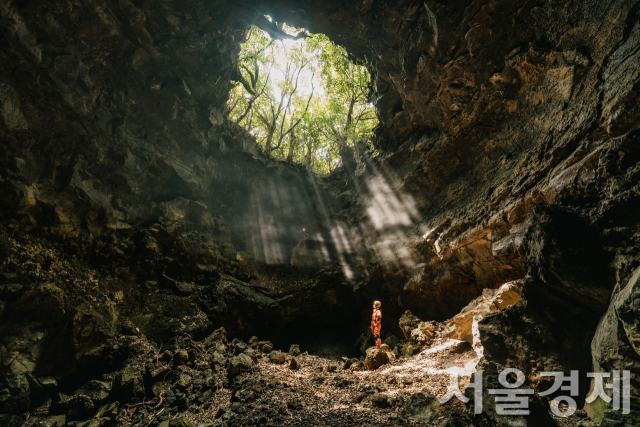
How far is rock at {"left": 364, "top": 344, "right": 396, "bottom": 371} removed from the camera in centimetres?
720

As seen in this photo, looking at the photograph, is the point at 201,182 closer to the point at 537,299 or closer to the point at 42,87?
the point at 42,87

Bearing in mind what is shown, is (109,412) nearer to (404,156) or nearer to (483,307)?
(483,307)

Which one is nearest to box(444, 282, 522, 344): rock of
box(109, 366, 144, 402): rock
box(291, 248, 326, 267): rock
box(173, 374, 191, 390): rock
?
box(173, 374, 191, 390): rock

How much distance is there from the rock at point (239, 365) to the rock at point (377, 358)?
9.66 ft

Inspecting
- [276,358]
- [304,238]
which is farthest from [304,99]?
[276,358]

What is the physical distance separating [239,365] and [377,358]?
3.47 metres

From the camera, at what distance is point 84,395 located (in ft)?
18.3

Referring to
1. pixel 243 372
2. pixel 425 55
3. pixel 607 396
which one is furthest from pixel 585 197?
pixel 425 55

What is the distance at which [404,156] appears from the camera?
1323 centimetres

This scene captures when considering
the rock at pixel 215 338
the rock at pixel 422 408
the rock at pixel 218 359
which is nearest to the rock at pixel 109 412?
the rock at pixel 218 359

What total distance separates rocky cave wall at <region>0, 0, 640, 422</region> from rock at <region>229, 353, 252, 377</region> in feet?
11.9

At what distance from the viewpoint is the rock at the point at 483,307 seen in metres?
6.16

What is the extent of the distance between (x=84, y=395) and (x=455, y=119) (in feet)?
42.4

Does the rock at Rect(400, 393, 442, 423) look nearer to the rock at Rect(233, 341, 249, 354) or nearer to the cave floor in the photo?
the cave floor
